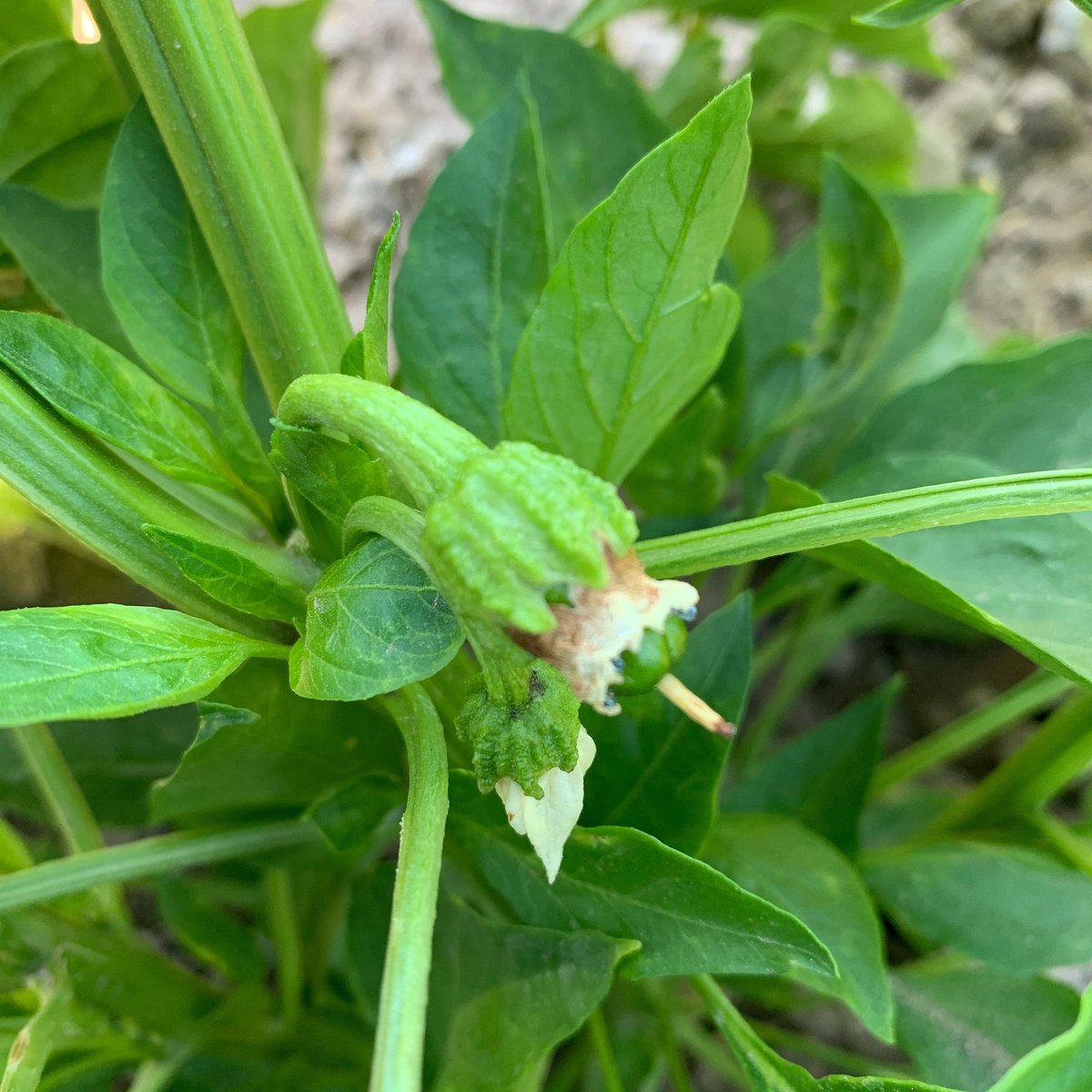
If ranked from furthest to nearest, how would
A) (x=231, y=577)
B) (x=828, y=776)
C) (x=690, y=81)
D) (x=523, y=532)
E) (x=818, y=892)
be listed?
(x=690, y=81) < (x=828, y=776) < (x=818, y=892) < (x=231, y=577) < (x=523, y=532)

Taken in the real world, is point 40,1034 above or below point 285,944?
above

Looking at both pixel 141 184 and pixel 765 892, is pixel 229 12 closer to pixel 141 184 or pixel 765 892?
pixel 141 184

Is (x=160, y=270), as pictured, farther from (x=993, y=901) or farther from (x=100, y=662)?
(x=993, y=901)

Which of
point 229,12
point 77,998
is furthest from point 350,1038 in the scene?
point 229,12

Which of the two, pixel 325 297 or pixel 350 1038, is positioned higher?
pixel 325 297

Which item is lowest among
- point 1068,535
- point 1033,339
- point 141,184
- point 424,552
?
point 1033,339

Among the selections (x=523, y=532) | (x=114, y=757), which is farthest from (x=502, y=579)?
(x=114, y=757)
